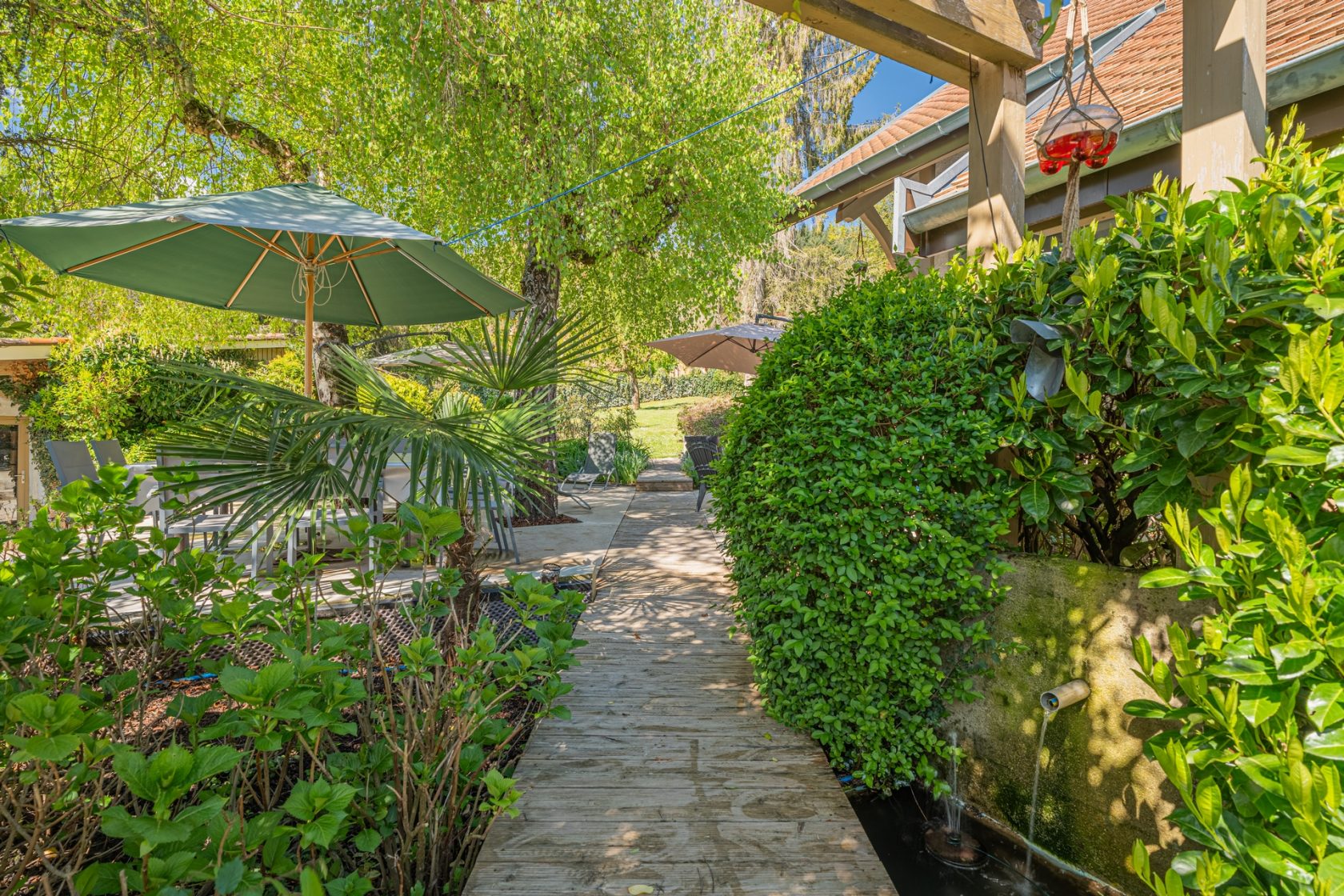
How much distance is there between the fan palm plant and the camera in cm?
245

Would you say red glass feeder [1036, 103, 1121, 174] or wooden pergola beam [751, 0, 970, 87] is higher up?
wooden pergola beam [751, 0, 970, 87]

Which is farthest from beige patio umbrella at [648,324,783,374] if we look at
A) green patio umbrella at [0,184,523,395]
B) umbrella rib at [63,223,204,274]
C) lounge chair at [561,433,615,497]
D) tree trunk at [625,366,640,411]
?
tree trunk at [625,366,640,411]

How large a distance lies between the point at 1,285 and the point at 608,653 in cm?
300

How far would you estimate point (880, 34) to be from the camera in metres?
3.18

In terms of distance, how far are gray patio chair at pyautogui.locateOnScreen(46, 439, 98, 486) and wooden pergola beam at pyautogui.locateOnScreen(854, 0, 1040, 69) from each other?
7579mm

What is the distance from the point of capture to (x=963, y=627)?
2.42 metres

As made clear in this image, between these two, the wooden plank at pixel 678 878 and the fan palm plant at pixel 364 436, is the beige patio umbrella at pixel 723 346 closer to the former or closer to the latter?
the fan palm plant at pixel 364 436

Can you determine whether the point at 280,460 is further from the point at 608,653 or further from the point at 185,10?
the point at 185,10

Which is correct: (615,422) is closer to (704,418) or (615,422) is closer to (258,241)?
(704,418)

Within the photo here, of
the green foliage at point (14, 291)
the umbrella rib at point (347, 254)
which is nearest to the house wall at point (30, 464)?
the umbrella rib at point (347, 254)

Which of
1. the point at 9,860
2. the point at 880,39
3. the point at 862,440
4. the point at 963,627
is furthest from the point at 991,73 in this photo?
the point at 9,860

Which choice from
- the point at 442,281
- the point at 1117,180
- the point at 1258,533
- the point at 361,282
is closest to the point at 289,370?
the point at 361,282

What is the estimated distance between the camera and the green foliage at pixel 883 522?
2.37m

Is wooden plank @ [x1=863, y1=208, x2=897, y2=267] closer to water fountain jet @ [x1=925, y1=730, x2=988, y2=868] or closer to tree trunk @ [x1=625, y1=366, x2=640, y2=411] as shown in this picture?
water fountain jet @ [x1=925, y1=730, x2=988, y2=868]
